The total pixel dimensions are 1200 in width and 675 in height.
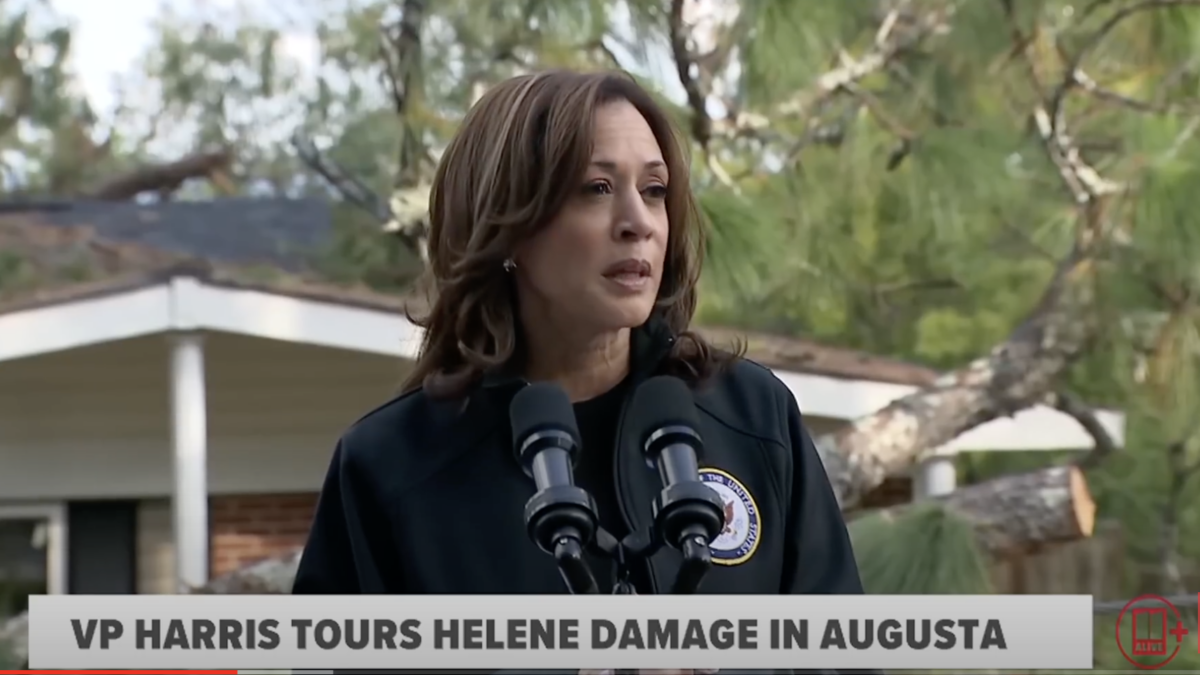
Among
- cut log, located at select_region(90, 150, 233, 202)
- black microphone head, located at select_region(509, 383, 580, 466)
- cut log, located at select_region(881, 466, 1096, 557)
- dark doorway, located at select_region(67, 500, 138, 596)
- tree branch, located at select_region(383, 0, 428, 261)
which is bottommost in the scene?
black microphone head, located at select_region(509, 383, 580, 466)

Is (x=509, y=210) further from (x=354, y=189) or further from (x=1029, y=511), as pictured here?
(x=354, y=189)

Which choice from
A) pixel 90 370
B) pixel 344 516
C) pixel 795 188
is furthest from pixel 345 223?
pixel 344 516

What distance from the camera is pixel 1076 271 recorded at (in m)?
3.64

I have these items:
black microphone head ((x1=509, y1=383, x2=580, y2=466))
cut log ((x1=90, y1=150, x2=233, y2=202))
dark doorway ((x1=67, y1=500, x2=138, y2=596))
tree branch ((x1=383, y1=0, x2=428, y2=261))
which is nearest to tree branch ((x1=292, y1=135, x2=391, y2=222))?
tree branch ((x1=383, y1=0, x2=428, y2=261))

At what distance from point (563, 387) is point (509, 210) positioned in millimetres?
133

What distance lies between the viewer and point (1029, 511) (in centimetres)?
327

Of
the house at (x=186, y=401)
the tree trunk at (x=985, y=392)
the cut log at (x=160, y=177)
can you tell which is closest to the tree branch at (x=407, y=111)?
the tree trunk at (x=985, y=392)

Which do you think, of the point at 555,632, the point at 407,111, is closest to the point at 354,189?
the point at 407,111

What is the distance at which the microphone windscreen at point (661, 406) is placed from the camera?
39.6 inches

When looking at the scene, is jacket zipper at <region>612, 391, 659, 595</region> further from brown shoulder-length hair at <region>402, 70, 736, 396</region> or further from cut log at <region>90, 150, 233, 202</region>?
cut log at <region>90, 150, 233, 202</region>

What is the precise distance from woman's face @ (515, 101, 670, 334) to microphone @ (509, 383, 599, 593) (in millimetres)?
83

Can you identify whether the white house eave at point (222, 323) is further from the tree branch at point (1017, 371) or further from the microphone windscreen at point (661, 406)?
the microphone windscreen at point (661, 406)

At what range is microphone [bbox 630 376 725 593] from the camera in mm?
919

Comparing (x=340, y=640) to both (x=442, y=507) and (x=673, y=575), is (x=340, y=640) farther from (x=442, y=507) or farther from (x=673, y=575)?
Answer: (x=673, y=575)
